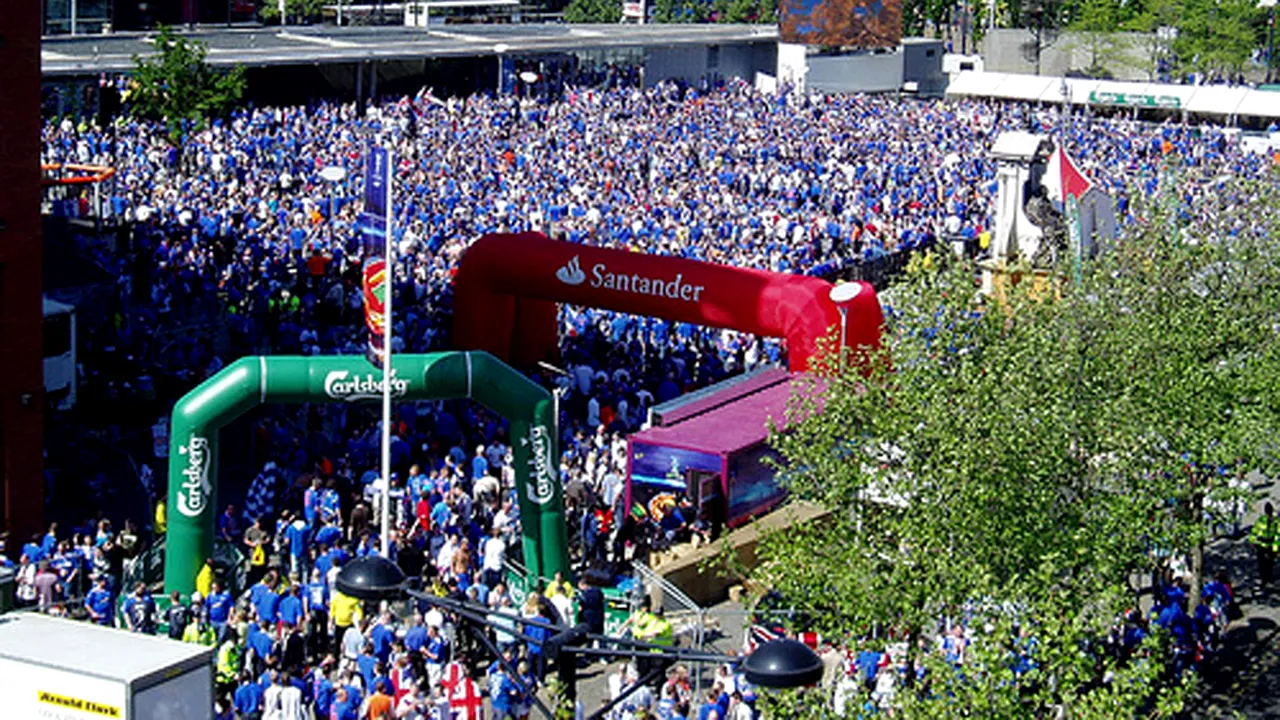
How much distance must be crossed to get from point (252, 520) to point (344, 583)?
576 inches

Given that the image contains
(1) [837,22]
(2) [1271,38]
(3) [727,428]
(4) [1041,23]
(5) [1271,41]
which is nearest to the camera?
(3) [727,428]

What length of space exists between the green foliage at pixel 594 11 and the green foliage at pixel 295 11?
16.8 m

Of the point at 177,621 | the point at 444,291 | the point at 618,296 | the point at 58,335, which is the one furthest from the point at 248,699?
the point at 444,291

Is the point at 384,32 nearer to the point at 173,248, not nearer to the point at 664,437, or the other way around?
the point at 173,248

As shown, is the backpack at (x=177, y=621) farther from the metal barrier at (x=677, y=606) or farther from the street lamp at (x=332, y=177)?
the street lamp at (x=332, y=177)

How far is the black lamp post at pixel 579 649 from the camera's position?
9703mm

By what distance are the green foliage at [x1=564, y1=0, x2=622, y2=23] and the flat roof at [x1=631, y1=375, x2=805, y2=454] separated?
271 feet

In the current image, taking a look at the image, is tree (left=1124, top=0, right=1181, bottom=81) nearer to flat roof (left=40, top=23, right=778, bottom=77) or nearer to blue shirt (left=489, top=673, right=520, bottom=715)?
flat roof (left=40, top=23, right=778, bottom=77)

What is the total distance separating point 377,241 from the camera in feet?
74.5

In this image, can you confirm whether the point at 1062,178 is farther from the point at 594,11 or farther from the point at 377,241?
the point at 594,11

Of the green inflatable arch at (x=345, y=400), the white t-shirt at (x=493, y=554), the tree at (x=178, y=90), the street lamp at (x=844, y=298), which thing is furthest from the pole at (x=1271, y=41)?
the white t-shirt at (x=493, y=554)

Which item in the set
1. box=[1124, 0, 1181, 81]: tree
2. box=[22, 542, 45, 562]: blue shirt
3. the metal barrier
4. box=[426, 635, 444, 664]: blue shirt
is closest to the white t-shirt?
the metal barrier

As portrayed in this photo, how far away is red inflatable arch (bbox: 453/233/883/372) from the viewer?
29156mm

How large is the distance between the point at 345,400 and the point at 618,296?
29.1ft
